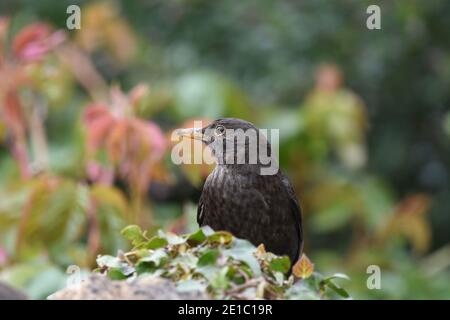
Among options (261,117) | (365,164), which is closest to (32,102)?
(261,117)

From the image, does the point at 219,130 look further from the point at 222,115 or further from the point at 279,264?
the point at 222,115

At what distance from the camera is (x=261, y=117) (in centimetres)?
706

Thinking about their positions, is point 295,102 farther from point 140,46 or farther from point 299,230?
point 299,230

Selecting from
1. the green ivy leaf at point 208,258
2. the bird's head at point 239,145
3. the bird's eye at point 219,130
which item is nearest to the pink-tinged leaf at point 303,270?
the green ivy leaf at point 208,258

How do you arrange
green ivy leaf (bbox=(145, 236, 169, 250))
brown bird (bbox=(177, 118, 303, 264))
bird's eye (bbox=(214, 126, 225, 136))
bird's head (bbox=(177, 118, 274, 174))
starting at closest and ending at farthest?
green ivy leaf (bbox=(145, 236, 169, 250))
brown bird (bbox=(177, 118, 303, 264))
bird's head (bbox=(177, 118, 274, 174))
bird's eye (bbox=(214, 126, 225, 136))

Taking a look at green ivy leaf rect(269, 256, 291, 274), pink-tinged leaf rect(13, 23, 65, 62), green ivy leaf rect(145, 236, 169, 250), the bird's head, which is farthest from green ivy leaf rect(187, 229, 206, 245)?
pink-tinged leaf rect(13, 23, 65, 62)

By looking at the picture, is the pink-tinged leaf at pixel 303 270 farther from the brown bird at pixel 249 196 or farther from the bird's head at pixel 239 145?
the bird's head at pixel 239 145

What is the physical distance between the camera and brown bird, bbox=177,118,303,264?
3777 mm

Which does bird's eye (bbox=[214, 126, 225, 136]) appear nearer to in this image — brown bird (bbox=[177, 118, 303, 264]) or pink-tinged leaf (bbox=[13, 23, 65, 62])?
brown bird (bbox=[177, 118, 303, 264])

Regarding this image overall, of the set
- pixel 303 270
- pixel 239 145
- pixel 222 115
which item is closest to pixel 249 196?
pixel 239 145

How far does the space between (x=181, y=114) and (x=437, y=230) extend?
296 cm

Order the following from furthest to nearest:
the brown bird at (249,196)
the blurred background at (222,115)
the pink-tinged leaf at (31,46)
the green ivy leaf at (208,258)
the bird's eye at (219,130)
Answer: the pink-tinged leaf at (31,46), the blurred background at (222,115), the bird's eye at (219,130), the brown bird at (249,196), the green ivy leaf at (208,258)

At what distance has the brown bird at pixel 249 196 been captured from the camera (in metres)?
3.78

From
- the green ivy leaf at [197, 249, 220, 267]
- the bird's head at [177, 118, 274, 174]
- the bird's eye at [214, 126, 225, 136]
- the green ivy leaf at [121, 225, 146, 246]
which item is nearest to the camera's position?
the green ivy leaf at [197, 249, 220, 267]
